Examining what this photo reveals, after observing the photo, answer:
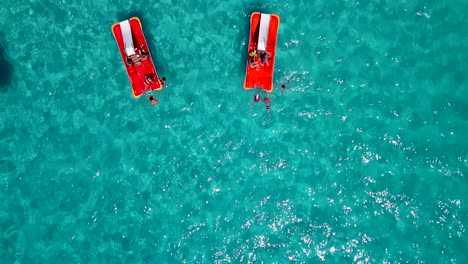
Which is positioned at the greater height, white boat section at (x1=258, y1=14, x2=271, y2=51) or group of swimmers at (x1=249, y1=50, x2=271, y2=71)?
white boat section at (x1=258, y1=14, x2=271, y2=51)

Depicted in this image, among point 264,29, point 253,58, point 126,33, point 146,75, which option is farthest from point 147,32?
point 264,29

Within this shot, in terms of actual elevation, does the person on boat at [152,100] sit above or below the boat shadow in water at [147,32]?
below

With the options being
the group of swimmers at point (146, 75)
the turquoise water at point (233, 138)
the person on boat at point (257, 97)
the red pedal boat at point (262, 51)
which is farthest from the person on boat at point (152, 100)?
the person on boat at point (257, 97)

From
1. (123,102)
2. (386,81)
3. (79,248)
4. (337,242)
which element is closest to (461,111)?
(386,81)

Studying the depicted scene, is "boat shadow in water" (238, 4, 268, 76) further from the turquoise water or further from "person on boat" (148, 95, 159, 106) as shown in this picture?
"person on boat" (148, 95, 159, 106)

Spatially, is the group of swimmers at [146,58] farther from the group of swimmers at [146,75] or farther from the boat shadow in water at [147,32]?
the boat shadow in water at [147,32]

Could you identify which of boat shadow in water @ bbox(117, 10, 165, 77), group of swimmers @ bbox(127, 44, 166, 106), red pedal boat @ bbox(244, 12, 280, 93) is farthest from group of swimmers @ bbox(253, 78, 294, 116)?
boat shadow in water @ bbox(117, 10, 165, 77)
